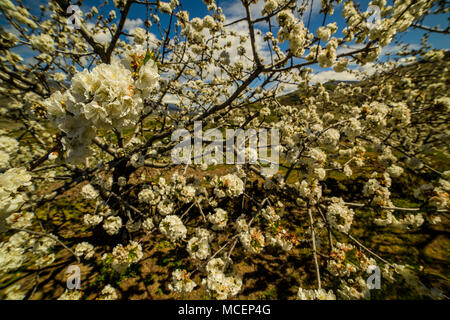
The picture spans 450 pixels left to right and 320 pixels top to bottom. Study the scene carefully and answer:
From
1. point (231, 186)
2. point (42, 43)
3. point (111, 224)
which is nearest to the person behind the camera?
point (231, 186)

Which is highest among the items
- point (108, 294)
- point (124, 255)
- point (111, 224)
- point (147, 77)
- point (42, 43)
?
point (42, 43)

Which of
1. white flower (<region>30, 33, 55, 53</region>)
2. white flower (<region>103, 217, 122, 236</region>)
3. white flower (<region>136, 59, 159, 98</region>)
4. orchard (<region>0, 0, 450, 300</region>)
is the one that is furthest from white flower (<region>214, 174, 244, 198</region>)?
white flower (<region>30, 33, 55, 53</region>)

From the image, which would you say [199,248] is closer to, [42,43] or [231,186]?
[231,186]

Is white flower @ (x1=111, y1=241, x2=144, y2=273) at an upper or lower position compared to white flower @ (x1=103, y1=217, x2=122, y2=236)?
lower

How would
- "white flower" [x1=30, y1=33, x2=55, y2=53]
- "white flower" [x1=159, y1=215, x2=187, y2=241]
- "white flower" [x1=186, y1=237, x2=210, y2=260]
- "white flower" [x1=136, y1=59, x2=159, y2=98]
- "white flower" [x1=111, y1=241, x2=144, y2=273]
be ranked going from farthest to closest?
"white flower" [x1=30, y1=33, x2=55, y2=53] < "white flower" [x1=159, y1=215, x2=187, y2=241] < "white flower" [x1=186, y1=237, x2=210, y2=260] < "white flower" [x1=111, y1=241, x2=144, y2=273] < "white flower" [x1=136, y1=59, x2=159, y2=98]

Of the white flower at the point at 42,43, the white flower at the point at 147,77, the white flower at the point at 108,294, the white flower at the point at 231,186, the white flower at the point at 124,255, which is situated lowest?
the white flower at the point at 108,294

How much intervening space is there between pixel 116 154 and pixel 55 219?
5.74m

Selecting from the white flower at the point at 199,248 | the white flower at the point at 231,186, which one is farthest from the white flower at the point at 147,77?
the white flower at the point at 199,248

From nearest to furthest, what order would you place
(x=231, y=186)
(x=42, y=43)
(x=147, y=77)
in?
(x=147, y=77) < (x=231, y=186) < (x=42, y=43)

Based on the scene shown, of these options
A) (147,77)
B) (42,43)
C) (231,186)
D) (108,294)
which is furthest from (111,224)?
(42,43)

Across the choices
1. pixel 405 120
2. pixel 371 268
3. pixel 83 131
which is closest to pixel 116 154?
pixel 83 131

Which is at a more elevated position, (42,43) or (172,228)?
(42,43)

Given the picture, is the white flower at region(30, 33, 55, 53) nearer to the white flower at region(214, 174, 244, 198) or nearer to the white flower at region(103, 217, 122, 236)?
the white flower at region(103, 217, 122, 236)

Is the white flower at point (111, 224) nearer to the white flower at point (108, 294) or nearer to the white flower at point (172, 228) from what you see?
the white flower at point (108, 294)
